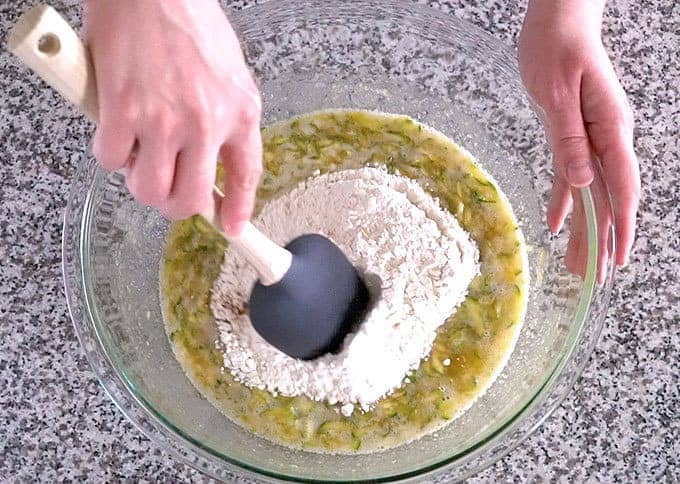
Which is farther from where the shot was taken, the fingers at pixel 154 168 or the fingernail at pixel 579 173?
the fingernail at pixel 579 173

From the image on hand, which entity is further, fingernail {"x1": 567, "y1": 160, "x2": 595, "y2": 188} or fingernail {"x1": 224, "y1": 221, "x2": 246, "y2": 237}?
fingernail {"x1": 567, "y1": 160, "x2": 595, "y2": 188}

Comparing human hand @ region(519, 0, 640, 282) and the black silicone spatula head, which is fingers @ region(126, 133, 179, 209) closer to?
the black silicone spatula head

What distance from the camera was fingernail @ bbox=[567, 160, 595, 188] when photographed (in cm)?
97

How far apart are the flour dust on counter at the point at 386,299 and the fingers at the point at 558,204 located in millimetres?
67

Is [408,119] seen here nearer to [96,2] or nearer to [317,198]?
[317,198]

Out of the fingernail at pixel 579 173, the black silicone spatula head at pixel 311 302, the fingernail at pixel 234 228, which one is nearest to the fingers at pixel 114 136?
the fingernail at pixel 234 228

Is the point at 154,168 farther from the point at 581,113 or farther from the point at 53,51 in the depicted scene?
the point at 581,113

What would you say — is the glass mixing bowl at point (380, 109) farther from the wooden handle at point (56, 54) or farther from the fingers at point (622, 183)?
the wooden handle at point (56, 54)

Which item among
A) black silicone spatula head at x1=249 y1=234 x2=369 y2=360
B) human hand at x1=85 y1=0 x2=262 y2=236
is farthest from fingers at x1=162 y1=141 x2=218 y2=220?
black silicone spatula head at x1=249 y1=234 x2=369 y2=360

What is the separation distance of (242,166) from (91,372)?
22.1 inches

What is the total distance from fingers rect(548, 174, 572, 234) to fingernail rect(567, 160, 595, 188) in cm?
7

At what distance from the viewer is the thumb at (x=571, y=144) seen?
973 millimetres

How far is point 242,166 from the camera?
2.45 feet

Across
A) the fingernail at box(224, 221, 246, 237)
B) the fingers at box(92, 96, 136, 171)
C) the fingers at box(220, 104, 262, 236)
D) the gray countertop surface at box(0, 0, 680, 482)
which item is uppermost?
the fingers at box(92, 96, 136, 171)
